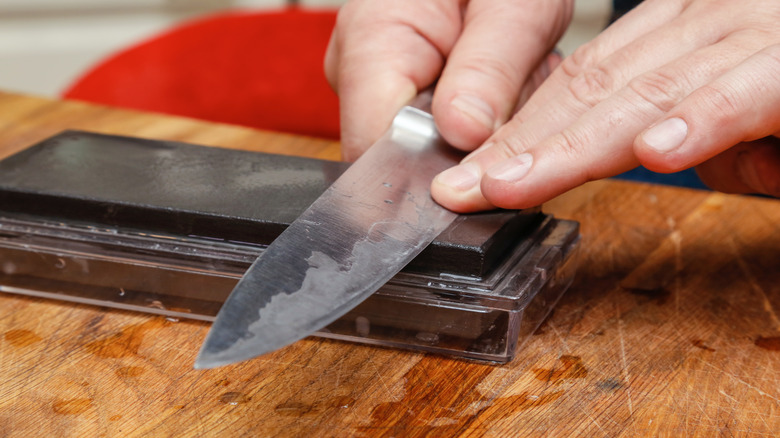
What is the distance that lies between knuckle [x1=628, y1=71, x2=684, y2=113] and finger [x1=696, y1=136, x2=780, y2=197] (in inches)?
6.8

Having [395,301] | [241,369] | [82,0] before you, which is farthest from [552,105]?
[82,0]

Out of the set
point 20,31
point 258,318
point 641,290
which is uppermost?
point 258,318

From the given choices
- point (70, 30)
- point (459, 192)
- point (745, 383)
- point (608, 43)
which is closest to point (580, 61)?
point (608, 43)

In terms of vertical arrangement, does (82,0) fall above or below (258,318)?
below

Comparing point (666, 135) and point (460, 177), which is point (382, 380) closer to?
point (460, 177)

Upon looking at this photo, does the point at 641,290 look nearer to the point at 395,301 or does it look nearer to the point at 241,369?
the point at 395,301

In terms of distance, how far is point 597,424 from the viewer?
561 mm

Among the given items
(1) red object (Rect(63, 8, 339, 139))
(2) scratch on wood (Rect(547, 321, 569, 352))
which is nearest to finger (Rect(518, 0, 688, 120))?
(2) scratch on wood (Rect(547, 321, 569, 352))

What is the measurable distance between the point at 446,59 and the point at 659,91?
1.14ft

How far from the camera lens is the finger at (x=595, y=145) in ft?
2.16

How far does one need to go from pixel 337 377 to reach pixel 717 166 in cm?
48

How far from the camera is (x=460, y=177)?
2.19 feet

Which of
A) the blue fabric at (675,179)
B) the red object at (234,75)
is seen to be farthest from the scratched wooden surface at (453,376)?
the red object at (234,75)

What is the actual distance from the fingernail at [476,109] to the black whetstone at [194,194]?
0.12 m
